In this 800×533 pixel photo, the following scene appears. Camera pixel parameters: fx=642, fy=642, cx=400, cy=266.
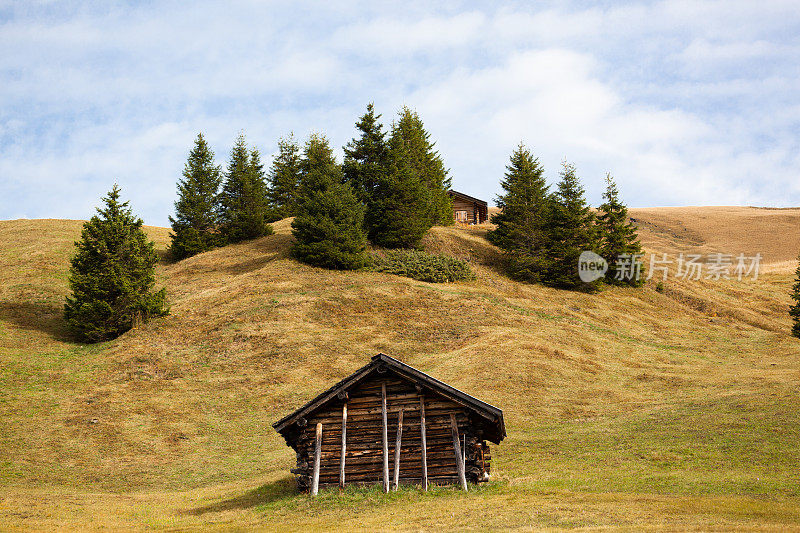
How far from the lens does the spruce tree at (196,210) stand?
68500mm

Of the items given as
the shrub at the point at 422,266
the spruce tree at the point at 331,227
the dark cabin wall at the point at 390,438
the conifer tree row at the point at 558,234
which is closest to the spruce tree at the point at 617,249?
the conifer tree row at the point at 558,234

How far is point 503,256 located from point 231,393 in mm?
38148

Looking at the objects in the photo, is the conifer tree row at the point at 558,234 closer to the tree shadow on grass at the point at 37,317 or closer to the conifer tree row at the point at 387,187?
the conifer tree row at the point at 387,187

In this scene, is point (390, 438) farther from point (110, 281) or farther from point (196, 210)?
point (196, 210)

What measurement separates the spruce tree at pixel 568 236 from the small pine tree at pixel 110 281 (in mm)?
36914

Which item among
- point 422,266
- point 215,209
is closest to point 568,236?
point 422,266

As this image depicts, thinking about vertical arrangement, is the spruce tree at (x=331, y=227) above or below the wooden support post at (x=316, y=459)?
above

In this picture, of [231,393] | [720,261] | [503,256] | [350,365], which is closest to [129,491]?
[231,393]

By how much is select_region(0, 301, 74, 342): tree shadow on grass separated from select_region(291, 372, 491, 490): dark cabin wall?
30.5 m

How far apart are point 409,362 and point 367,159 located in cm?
3084

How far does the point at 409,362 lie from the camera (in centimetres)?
4219

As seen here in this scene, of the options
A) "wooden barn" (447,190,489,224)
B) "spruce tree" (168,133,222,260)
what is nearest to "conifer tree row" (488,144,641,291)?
"wooden barn" (447,190,489,224)

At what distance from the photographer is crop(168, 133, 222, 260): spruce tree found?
6850 cm

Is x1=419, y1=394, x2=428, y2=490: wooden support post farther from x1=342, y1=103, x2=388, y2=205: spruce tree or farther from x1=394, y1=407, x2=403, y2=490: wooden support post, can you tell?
x1=342, y1=103, x2=388, y2=205: spruce tree
